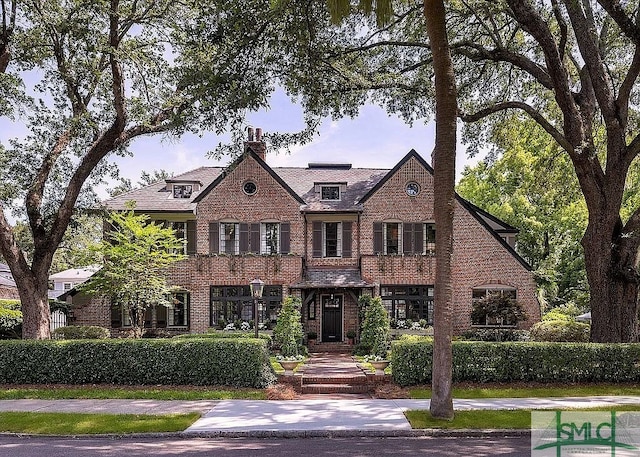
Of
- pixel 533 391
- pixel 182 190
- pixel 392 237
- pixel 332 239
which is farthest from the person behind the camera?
pixel 182 190

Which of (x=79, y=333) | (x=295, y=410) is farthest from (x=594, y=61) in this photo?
(x=79, y=333)

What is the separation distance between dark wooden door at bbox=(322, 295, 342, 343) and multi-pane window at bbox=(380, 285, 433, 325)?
200 centimetres

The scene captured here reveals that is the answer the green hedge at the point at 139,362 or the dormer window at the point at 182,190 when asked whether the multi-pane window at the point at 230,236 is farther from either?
the green hedge at the point at 139,362

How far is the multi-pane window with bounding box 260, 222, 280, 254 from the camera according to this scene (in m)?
25.8

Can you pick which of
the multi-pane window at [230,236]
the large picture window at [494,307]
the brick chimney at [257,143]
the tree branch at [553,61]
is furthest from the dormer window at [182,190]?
the tree branch at [553,61]

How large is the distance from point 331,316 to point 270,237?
4441mm

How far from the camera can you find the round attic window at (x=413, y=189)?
2608 centimetres

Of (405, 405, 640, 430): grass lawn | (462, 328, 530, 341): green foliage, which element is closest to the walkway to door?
(405, 405, 640, 430): grass lawn

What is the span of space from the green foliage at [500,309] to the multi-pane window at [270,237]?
8.96 m

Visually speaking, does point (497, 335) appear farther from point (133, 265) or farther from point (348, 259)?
point (133, 265)

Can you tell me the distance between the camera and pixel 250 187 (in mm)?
25969

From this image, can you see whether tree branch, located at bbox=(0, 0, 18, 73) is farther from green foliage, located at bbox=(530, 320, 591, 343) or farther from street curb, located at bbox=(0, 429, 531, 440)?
green foliage, located at bbox=(530, 320, 591, 343)

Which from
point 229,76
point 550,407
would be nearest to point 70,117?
point 229,76

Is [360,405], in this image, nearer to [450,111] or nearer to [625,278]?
[450,111]
